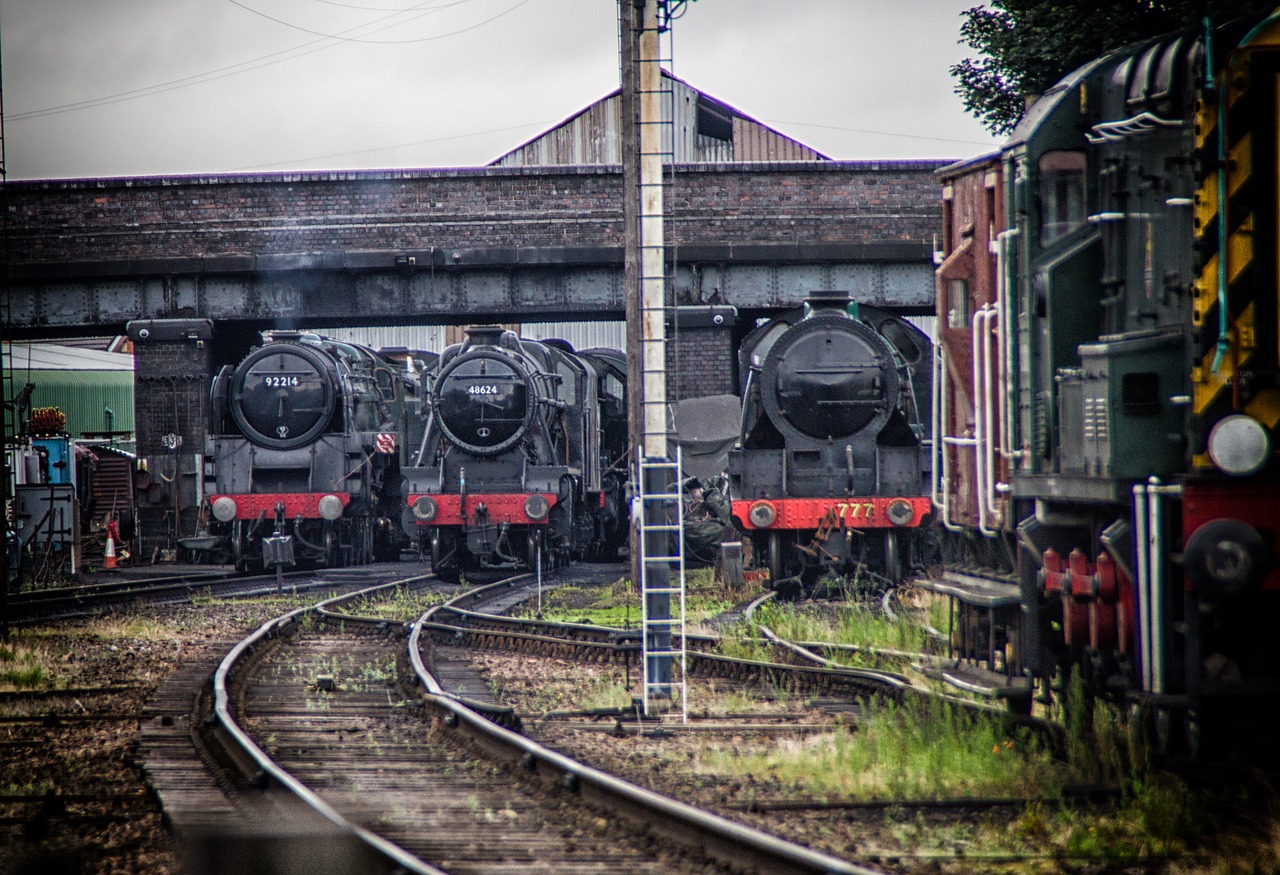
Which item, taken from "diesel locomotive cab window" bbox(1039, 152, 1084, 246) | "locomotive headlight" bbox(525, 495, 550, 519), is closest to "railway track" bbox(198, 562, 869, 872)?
"diesel locomotive cab window" bbox(1039, 152, 1084, 246)

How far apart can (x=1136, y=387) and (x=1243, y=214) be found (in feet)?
2.92

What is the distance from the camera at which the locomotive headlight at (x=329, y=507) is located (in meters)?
21.9

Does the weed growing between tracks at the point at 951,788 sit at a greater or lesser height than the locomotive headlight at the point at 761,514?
lesser

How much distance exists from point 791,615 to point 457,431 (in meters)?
8.20

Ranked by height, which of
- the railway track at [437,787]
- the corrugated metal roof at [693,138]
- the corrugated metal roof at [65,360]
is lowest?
the railway track at [437,787]

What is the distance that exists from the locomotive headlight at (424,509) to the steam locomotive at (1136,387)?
12151 mm

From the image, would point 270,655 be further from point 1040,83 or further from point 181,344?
point 181,344

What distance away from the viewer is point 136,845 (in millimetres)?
5930

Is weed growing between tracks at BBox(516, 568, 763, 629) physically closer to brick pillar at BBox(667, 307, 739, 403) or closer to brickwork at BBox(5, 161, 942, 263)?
brick pillar at BBox(667, 307, 739, 403)

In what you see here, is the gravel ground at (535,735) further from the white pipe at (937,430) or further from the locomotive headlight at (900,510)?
the locomotive headlight at (900,510)

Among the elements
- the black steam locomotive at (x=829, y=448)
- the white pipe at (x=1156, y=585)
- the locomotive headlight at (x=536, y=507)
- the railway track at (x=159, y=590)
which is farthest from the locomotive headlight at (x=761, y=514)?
the white pipe at (x=1156, y=585)

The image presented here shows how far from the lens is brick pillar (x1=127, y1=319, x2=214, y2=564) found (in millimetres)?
25938

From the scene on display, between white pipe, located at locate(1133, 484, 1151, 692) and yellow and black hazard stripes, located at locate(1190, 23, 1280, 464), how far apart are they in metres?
0.32

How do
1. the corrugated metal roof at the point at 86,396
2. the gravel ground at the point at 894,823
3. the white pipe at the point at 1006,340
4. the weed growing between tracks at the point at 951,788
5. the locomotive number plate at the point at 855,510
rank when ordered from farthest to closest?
the corrugated metal roof at the point at 86,396 → the locomotive number plate at the point at 855,510 → the white pipe at the point at 1006,340 → the weed growing between tracks at the point at 951,788 → the gravel ground at the point at 894,823
